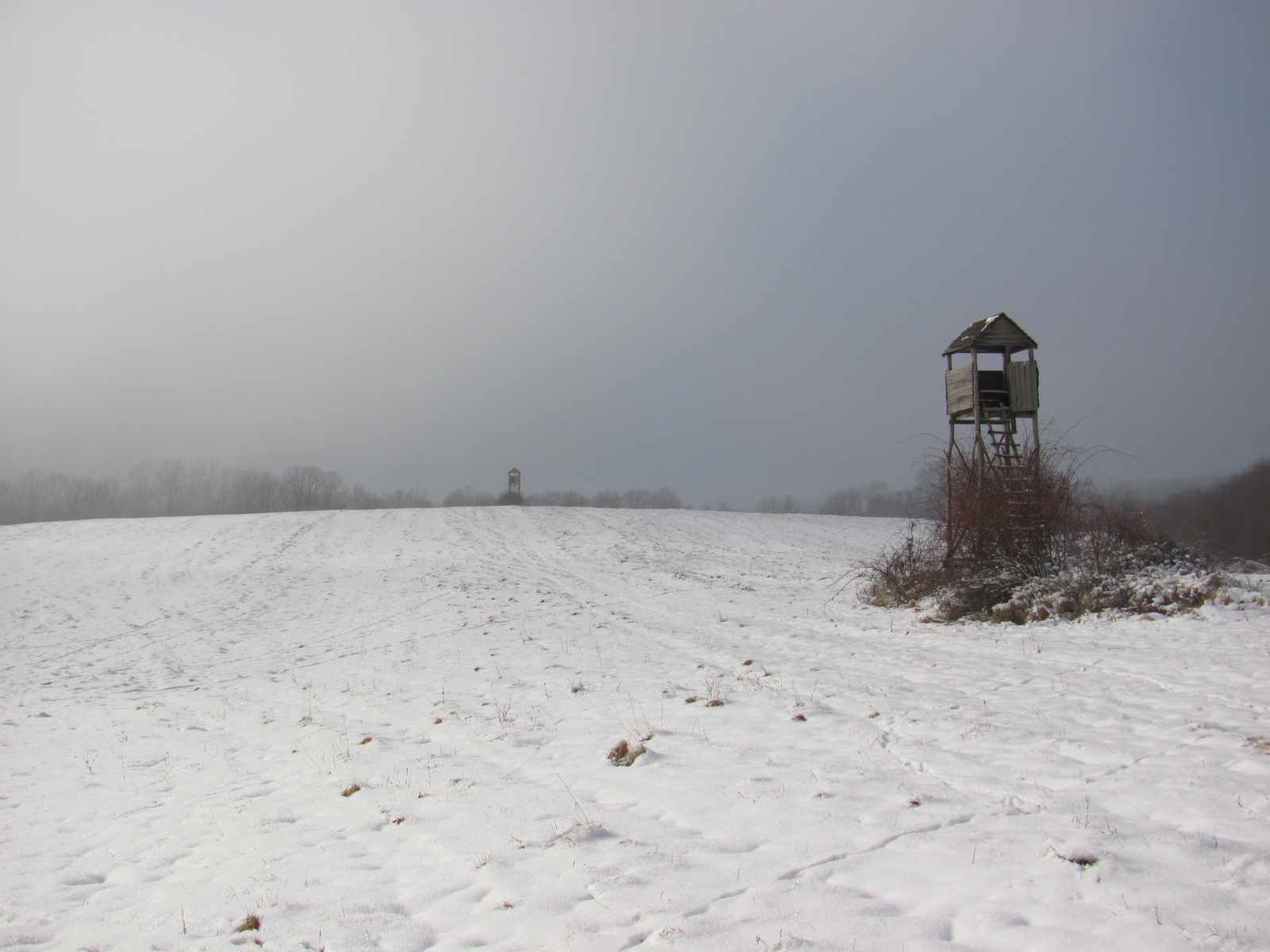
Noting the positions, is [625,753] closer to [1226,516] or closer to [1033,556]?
[1033,556]

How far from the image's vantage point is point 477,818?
17.3 ft

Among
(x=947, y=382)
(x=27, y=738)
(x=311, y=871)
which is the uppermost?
(x=947, y=382)

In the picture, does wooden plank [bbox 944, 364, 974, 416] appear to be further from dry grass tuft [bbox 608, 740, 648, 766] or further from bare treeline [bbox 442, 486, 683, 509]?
bare treeline [bbox 442, 486, 683, 509]

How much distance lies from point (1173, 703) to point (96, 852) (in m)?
9.32

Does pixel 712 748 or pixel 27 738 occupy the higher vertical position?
pixel 712 748

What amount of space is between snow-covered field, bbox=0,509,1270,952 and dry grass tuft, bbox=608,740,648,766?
106mm

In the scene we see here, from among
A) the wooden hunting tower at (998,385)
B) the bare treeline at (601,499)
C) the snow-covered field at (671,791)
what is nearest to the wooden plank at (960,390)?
the wooden hunting tower at (998,385)

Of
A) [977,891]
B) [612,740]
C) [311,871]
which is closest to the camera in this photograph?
[977,891]

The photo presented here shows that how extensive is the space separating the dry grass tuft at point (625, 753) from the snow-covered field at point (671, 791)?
106 millimetres

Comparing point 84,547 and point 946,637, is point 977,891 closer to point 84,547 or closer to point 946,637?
point 946,637

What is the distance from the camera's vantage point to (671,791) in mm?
5375

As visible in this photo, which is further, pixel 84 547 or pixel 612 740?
pixel 84 547

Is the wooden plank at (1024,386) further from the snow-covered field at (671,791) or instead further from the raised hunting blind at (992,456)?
the snow-covered field at (671,791)

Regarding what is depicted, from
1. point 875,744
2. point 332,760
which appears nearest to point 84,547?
point 332,760
